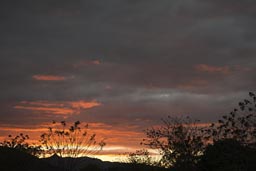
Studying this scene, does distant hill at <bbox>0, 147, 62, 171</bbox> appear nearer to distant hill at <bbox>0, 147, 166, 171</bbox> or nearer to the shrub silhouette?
distant hill at <bbox>0, 147, 166, 171</bbox>

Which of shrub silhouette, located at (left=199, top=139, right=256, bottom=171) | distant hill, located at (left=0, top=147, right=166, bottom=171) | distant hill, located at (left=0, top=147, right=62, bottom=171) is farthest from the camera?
distant hill, located at (left=0, top=147, right=62, bottom=171)

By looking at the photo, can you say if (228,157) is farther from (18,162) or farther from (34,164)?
(34,164)

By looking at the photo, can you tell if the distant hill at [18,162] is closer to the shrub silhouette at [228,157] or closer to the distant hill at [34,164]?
the distant hill at [34,164]

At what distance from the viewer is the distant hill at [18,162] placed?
43438mm

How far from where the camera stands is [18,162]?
4484 cm

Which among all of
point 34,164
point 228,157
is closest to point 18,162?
point 34,164

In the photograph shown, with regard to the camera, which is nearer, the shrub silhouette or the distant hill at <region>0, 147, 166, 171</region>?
the shrub silhouette

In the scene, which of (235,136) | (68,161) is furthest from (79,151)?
(235,136)

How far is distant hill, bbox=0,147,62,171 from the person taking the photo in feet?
143

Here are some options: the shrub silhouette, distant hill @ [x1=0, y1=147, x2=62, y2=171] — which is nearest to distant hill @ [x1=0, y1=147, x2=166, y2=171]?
distant hill @ [x1=0, y1=147, x2=62, y2=171]

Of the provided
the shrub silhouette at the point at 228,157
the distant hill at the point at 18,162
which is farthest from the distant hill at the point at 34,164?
the shrub silhouette at the point at 228,157

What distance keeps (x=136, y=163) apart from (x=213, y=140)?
42.2 feet

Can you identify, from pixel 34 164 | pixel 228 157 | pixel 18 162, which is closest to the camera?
pixel 228 157

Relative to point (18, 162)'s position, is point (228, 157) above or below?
below
